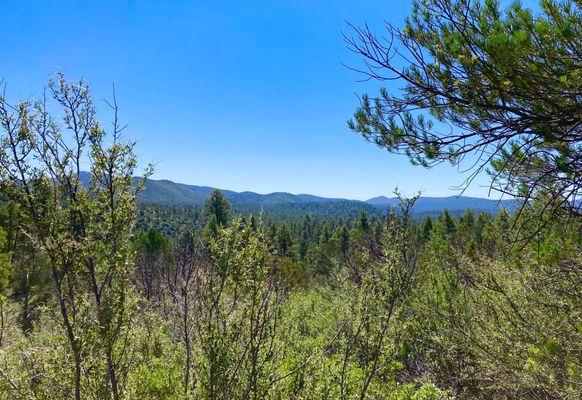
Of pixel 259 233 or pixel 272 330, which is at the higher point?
pixel 259 233

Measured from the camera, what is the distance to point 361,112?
423 cm

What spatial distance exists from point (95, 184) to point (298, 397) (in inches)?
141

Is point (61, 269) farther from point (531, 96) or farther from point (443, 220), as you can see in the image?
point (443, 220)

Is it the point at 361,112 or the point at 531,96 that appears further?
the point at 361,112

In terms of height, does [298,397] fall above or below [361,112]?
below

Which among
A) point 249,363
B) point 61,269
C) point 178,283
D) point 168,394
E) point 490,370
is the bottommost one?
point 168,394

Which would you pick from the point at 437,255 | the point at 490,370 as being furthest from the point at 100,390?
the point at 437,255

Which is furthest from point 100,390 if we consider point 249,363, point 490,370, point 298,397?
point 490,370

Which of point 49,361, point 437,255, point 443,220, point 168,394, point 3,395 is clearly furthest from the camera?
point 443,220

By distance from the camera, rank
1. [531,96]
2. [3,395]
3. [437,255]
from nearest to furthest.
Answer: [531,96]
[3,395]
[437,255]

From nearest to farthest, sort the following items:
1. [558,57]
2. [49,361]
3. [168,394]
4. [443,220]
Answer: [558,57]
[49,361]
[168,394]
[443,220]

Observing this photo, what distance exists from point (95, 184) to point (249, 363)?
2.57 m

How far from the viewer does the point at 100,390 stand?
3.49 meters

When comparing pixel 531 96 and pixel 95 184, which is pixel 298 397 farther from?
pixel 531 96
